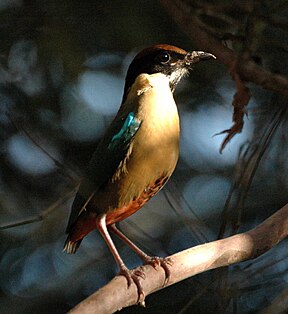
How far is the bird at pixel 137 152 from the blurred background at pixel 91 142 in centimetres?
70

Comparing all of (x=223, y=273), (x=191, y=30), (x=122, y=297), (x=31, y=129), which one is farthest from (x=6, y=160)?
(x=122, y=297)

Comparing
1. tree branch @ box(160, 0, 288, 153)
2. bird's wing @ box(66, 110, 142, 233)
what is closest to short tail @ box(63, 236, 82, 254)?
bird's wing @ box(66, 110, 142, 233)

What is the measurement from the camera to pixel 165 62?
13.3ft

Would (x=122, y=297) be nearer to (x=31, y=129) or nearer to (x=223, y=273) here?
(x=223, y=273)

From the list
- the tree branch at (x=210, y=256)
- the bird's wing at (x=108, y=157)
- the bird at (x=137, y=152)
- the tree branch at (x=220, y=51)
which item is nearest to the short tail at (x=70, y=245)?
the bird at (x=137, y=152)

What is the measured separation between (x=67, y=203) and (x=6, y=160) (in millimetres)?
400

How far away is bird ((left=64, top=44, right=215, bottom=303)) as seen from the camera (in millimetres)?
3750

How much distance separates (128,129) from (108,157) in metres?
0.15

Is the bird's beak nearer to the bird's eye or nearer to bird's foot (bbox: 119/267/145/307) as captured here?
the bird's eye

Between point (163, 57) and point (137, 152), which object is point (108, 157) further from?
point (163, 57)

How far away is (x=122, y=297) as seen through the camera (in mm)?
3514

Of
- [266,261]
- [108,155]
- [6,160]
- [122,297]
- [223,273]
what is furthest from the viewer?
[6,160]

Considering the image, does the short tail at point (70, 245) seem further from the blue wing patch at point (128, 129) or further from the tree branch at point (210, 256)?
the blue wing patch at point (128, 129)

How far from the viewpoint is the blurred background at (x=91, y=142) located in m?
4.85
